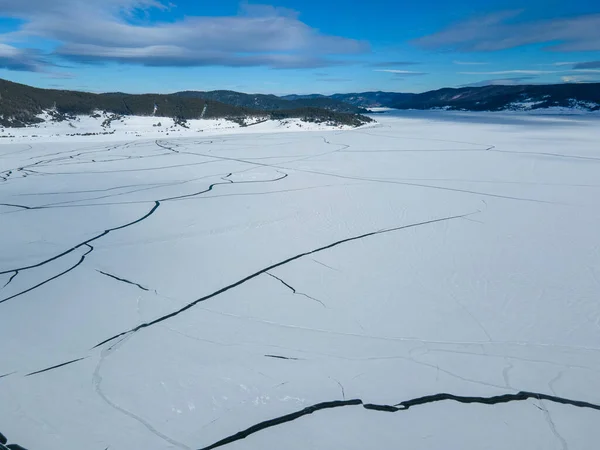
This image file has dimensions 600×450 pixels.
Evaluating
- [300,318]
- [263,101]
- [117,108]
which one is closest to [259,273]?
[300,318]

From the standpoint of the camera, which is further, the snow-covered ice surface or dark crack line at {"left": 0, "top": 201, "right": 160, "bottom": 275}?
dark crack line at {"left": 0, "top": 201, "right": 160, "bottom": 275}

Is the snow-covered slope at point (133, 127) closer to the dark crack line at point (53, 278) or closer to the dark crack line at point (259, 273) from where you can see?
the dark crack line at point (53, 278)

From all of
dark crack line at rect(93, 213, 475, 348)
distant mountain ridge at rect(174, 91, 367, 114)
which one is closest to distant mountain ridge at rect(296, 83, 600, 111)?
distant mountain ridge at rect(174, 91, 367, 114)

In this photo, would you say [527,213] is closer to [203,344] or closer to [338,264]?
[338,264]

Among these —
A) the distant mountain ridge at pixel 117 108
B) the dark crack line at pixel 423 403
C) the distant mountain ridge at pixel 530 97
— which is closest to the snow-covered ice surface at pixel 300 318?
the dark crack line at pixel 423 403

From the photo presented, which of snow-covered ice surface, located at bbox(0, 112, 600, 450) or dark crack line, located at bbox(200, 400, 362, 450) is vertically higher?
snow-covered ice surface, located at bbox(0, 112, 600, 450)

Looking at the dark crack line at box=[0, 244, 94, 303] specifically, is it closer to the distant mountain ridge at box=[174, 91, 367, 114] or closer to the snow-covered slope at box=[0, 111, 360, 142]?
the snow-covered slope at box=[0, 111, 360, 142]

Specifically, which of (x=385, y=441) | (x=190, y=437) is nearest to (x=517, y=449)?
(x=385, y=441)
